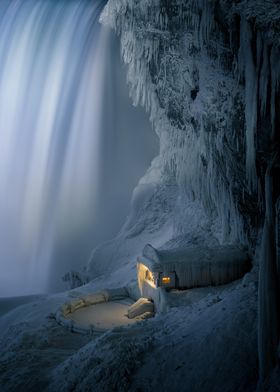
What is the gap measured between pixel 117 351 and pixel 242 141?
6675 mm

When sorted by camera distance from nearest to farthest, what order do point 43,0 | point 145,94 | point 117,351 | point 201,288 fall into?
point 117,351 → point 201,288 → point 145,94 → point 43,0

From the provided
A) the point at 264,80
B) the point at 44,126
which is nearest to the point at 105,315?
the point at 264,80

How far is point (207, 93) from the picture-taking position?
1228 cm

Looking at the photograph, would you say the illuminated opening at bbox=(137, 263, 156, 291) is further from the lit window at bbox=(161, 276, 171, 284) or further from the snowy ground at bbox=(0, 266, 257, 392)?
the snowy ground at bbox=(0, 266, 257, 392)

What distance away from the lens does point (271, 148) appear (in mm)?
7043

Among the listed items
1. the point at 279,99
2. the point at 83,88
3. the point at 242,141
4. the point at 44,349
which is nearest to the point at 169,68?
the point at 242,141

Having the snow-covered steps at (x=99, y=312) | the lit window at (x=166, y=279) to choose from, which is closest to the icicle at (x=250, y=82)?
the lit window at (x=166, y=279)

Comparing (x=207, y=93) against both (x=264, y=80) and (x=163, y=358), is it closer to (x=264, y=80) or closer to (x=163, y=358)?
(x=264, y=80)

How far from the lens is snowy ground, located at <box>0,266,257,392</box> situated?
6.38 m

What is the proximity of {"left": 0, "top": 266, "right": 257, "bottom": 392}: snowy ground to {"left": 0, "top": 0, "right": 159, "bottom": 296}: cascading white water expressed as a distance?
17495 millimetres

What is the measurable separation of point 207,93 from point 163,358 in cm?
792

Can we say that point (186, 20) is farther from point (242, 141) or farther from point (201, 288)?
→ point (201, 288)

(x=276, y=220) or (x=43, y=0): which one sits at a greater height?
(x=43, y=0)

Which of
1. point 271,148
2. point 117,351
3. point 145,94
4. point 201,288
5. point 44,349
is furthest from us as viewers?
Result: point 145,94
